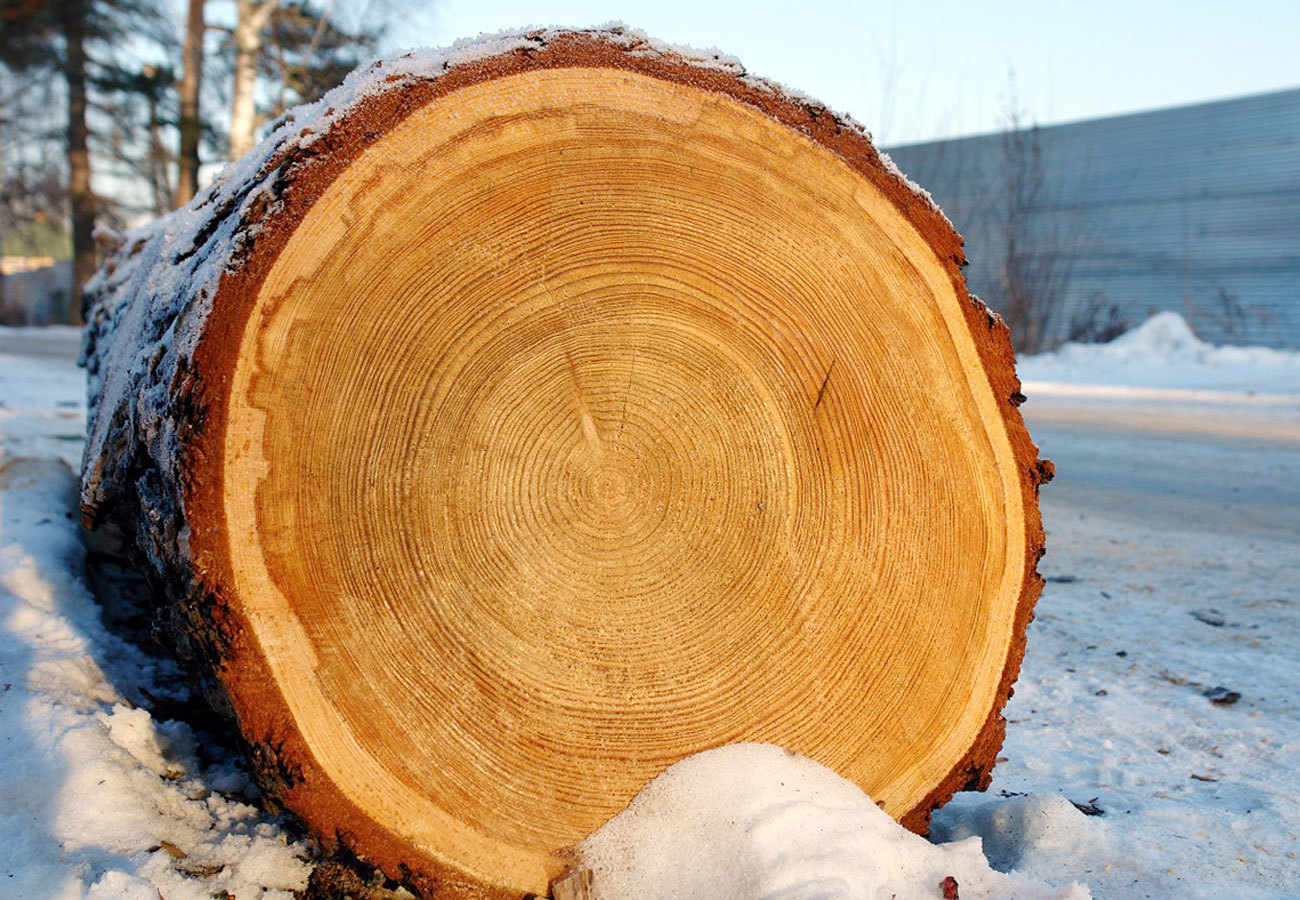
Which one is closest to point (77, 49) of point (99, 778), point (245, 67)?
point (245, 67)

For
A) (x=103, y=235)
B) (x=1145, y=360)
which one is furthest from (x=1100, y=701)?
(x=1145, y=360)

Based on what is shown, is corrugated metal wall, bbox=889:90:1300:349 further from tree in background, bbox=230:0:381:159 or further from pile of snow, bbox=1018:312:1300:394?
tree in background, bbox=230:0:381:159

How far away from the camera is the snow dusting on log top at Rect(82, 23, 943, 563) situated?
1.58m

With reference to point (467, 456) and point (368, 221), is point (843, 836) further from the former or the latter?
point (368, 221)

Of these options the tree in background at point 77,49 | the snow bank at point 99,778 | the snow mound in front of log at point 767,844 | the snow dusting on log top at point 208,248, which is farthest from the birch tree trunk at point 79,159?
the snow mound in front of log at point 767,844

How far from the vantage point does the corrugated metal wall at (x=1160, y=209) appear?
1536 centimetres

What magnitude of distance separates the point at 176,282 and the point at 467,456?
73 cm

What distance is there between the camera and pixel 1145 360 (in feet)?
44.0

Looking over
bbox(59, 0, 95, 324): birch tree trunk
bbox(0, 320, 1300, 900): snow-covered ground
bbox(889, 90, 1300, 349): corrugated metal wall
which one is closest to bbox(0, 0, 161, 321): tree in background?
bbox(59, 0, 95, 324): birch tree trunk

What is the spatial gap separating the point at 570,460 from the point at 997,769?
1.26 metres

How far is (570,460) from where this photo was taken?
1.65 meters

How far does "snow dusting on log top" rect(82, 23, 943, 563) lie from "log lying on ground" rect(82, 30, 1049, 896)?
0.01 m

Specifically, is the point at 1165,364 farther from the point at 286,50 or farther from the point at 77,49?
the point at 77,49

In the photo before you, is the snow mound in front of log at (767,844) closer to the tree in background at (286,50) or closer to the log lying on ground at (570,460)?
the log lying on ground at (570,460)
